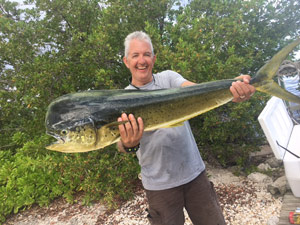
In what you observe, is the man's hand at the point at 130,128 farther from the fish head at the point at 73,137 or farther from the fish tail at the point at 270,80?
the fish tail at the point at 270,80

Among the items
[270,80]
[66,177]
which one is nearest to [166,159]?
[270,80]

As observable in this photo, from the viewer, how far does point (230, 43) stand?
5766 millimetres

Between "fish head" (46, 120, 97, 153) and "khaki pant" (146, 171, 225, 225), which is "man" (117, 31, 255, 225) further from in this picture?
"fish head" (46, 120, 97, 153)

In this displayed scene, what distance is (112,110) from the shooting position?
1.71m

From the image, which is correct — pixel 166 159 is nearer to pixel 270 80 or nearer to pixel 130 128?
pixel 130 128

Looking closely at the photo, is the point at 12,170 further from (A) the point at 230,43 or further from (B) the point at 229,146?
(A) the point at 230,43

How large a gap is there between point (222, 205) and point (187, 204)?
2.46 meters

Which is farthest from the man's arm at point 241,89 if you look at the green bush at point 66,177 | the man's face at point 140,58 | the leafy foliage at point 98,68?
the green bush at point 66,177

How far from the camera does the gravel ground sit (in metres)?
4.12

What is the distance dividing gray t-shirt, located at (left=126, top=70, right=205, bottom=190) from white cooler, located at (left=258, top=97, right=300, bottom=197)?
57.9 inches

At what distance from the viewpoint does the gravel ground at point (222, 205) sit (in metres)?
4.12

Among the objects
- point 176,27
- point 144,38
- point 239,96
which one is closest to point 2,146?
point 176,27

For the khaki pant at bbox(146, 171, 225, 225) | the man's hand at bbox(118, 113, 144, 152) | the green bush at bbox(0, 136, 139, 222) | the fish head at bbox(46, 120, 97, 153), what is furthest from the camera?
the green bush at bbox(0, 136, 139, 222)

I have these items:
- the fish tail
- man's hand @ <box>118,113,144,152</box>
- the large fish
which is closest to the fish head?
the large fish
